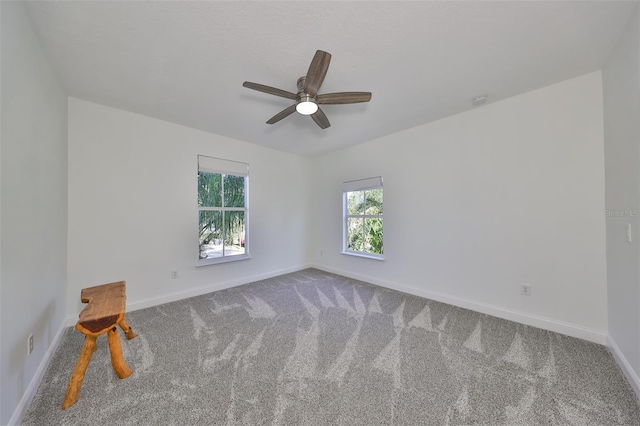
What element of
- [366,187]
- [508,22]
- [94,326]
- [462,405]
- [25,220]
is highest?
[508,22]

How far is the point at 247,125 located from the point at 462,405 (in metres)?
3.53

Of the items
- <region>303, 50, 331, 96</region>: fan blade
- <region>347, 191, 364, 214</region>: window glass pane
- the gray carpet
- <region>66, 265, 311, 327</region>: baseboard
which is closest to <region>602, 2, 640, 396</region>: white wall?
the gray carpet

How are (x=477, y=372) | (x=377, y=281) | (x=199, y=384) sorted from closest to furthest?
(x=199, y=384)
(x=477, y=372)
(x=377, y=281)

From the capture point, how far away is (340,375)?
66.5 inches

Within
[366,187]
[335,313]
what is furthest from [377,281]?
[366,187]

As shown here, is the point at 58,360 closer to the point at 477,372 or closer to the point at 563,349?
the point at 477,372

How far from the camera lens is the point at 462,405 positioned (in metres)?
1.43

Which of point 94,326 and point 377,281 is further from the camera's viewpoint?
point 377,281

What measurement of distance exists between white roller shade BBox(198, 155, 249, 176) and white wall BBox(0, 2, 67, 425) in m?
1.48

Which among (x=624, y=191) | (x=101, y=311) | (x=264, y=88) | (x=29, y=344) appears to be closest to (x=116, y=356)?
(x=101, y=311)

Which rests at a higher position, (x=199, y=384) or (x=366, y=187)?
(x=366, y=187)

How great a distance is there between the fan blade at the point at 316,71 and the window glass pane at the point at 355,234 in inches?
106

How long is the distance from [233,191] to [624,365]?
448 cm

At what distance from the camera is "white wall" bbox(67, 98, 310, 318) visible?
2.57m
